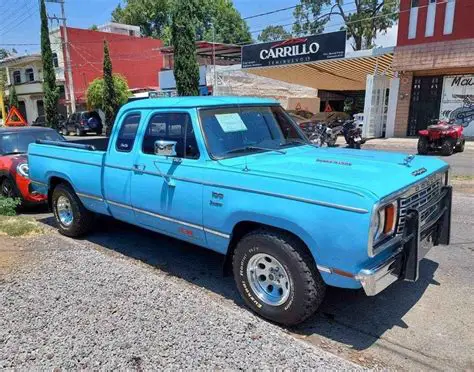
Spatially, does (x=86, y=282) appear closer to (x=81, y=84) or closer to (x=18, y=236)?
(x=18, y=236)

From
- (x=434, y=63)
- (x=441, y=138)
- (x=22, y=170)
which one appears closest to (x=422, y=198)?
(x=22, y=170)

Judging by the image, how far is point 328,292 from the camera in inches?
170

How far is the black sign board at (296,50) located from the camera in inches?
845

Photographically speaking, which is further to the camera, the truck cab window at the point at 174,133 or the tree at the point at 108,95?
the tree at the point at 108,95

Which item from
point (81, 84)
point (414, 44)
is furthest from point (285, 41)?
point (81, 84)

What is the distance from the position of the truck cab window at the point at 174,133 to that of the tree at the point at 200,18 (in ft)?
206

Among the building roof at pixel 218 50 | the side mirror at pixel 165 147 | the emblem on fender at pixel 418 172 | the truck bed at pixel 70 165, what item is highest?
the building roof at pixel 218 50

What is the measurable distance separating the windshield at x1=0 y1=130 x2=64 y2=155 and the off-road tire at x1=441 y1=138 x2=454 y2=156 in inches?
460

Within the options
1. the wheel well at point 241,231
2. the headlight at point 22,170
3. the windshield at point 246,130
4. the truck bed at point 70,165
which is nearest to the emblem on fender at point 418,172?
the wheel well at point 241,231

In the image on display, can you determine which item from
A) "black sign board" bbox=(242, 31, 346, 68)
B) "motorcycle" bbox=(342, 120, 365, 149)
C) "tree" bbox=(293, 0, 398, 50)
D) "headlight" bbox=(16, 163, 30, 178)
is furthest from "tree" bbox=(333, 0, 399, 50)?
"headlight" bbox=(16, 163, 30, 178)

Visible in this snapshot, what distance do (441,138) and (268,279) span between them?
12.3 meters

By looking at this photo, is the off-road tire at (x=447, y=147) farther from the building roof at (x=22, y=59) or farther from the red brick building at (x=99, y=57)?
the building roof at (x=22, y=59)

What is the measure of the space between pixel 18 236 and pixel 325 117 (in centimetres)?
2469

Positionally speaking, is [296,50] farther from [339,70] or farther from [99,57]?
[99,57]
